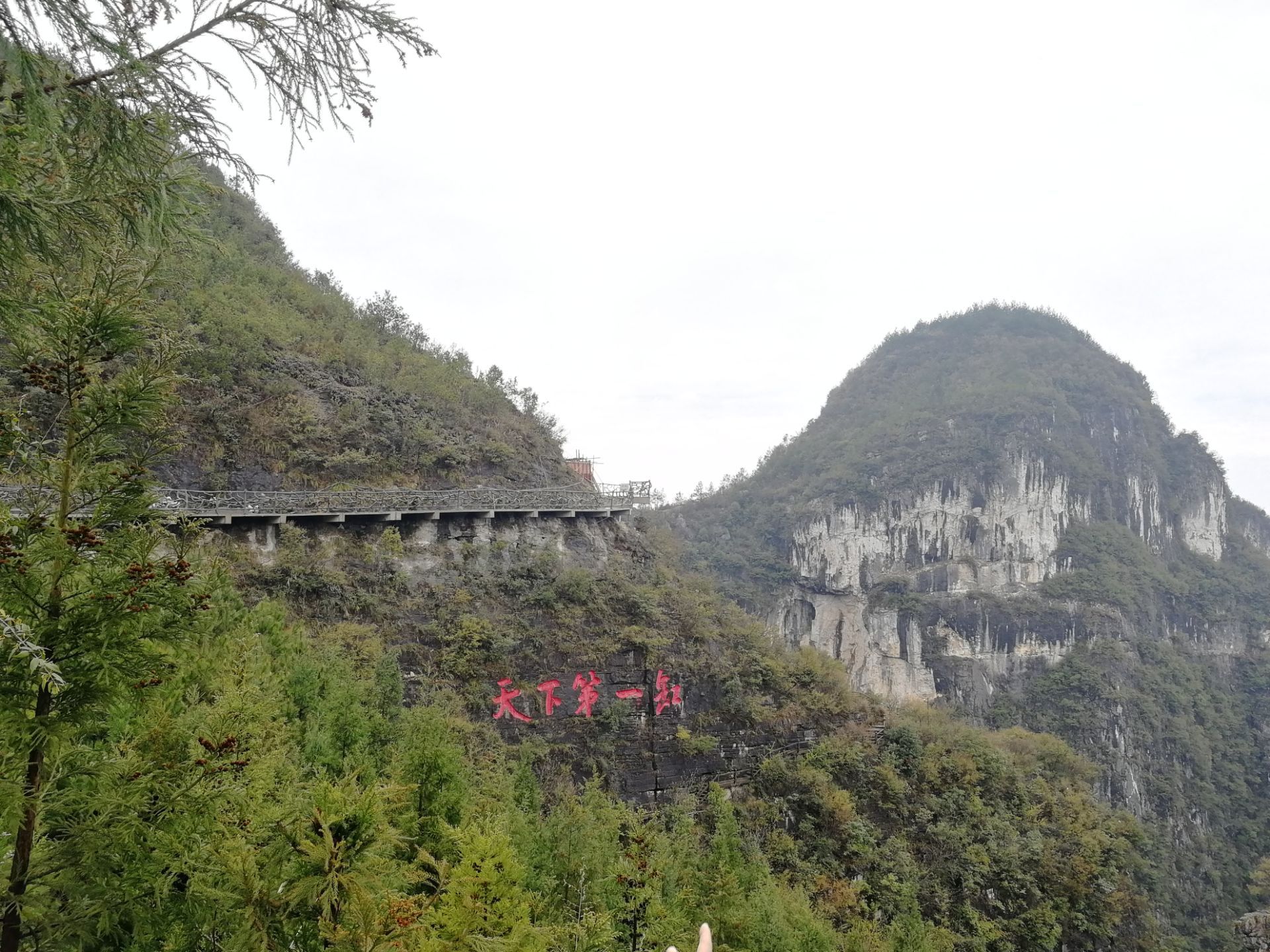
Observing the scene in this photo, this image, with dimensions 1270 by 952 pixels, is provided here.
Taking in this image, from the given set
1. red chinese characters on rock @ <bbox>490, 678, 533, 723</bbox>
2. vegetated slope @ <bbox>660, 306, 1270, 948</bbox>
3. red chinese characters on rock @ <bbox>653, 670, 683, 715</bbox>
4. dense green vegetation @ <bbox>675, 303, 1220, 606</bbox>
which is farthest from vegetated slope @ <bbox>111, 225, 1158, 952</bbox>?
dense green vegetation @ <bbox>675, 303, 1220, 606</bbox>

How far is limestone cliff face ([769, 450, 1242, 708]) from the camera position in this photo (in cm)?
5634

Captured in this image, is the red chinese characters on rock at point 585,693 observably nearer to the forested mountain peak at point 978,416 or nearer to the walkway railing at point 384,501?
the walkway railing at point 384,501

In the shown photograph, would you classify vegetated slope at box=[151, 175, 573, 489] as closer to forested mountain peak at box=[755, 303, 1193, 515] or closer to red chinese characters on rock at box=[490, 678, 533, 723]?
red chinese characters on rock at box=[490, 678, 533, 723]

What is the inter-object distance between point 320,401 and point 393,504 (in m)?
4.58

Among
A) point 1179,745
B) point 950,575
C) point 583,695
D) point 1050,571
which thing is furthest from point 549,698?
point 1050,571

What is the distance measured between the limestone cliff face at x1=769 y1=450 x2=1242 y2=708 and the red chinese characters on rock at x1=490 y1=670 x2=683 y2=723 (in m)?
41.6

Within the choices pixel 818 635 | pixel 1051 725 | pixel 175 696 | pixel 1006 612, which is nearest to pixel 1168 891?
pixel 1051 725

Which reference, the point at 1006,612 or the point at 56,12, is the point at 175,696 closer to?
the point at 56,12

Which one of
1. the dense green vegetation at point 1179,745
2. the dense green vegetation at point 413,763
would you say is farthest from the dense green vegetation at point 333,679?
the dense green vegetation at point 1179,745

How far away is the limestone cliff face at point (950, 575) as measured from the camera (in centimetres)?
5634

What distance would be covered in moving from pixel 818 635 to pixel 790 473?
20.8m

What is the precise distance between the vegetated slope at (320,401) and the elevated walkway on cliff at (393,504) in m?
1.10

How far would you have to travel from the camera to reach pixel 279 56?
347cm

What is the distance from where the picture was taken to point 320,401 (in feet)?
65.1
